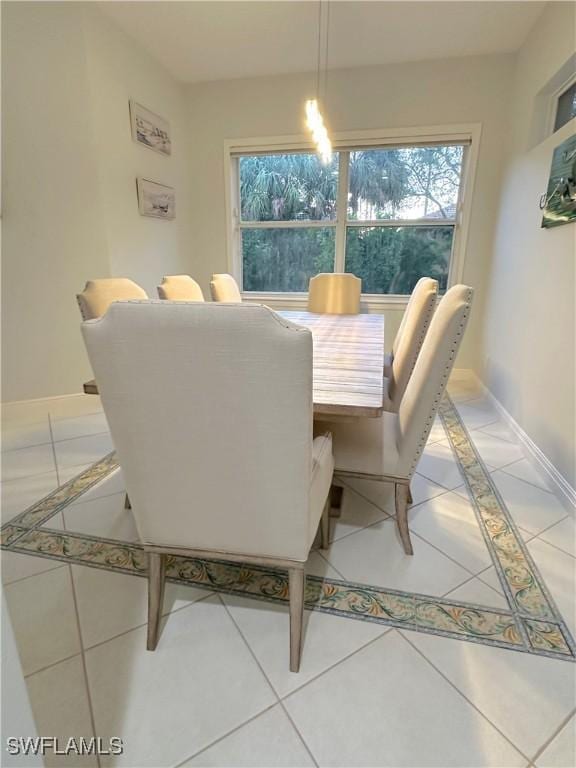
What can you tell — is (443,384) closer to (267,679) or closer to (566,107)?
(267,679)

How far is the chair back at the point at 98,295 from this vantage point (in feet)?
5.25

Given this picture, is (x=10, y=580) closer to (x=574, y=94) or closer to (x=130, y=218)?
(x=130, y=218)

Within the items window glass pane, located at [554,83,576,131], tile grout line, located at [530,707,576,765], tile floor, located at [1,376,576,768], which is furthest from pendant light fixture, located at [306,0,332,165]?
tile grout line, located at [530,707,576,765]

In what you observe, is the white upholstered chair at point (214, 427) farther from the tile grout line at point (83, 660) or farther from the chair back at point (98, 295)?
the chair back at point (98, 295)

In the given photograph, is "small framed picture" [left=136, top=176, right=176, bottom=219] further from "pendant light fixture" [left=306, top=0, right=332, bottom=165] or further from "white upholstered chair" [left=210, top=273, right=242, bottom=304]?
"pendant light fixture" [left=306, top=0, right=332, bottom=165]

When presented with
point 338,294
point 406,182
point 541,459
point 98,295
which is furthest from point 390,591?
point 406,182

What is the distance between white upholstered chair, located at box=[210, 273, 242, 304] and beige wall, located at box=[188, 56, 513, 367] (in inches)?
55.0

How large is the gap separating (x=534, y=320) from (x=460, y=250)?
4.45 feet

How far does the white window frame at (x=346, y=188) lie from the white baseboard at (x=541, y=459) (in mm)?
1496

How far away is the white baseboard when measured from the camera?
1796mm

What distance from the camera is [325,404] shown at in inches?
43.6

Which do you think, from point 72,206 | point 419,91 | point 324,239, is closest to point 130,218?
point 72,206

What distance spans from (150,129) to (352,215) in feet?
6.19

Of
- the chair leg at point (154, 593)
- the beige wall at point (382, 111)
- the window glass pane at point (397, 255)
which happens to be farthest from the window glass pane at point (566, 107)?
the chair leg at point (154, 593)
